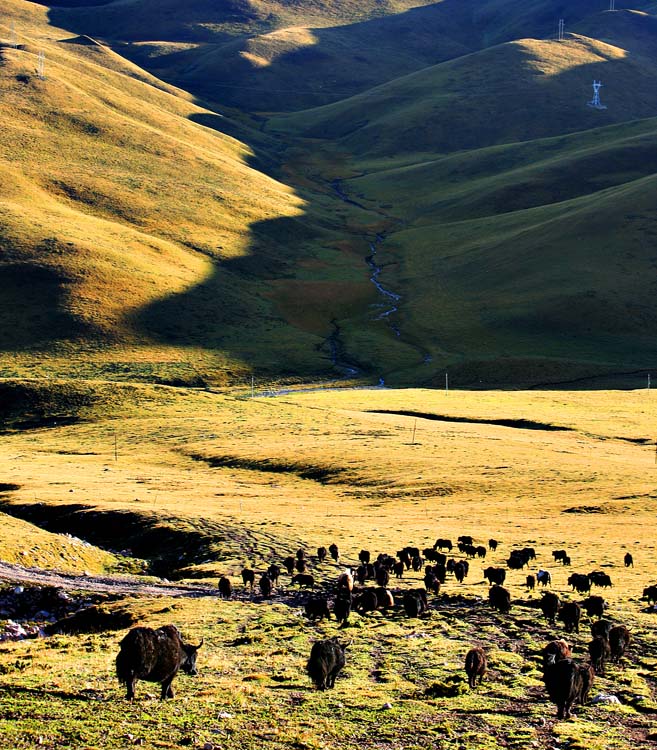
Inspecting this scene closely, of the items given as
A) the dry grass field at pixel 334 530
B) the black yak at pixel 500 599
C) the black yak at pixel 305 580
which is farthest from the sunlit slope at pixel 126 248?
the black yak at pixel 500 599

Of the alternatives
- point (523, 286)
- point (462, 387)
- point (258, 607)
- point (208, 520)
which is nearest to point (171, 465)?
point (208, 520)

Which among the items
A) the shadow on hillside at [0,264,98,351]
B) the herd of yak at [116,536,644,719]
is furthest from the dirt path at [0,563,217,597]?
the shadow on hillside at [0,264,98,351]

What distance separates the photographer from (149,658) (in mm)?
15734

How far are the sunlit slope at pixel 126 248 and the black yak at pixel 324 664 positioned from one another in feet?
337

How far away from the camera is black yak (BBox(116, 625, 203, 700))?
15.6 meters

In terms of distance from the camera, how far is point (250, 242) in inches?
6850

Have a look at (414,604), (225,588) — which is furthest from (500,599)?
(225,588)

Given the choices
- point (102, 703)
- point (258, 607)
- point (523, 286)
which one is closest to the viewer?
point (102, 703)

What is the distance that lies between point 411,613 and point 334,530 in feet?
49.2

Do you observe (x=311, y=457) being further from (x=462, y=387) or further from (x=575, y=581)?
(x=462, y=387)

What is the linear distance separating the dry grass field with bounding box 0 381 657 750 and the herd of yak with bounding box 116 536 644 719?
0.41 metres

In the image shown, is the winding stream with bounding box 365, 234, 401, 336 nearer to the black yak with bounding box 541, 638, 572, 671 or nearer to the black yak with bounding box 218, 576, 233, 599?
the black yak with bounding box 218, 576, 233, 599

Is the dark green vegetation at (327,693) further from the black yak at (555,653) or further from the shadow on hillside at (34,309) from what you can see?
the shadow on hillside at (34,309)

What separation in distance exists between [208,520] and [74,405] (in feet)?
164
